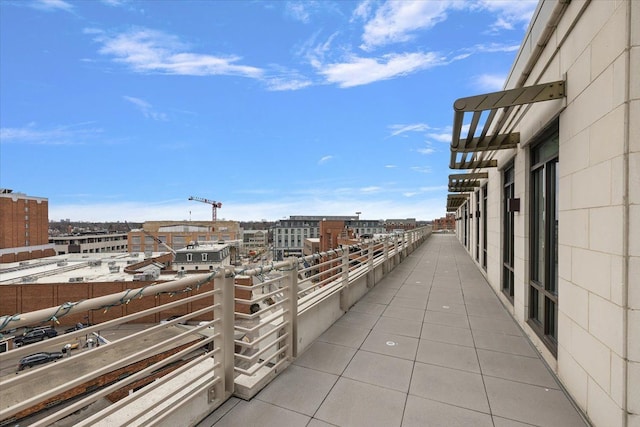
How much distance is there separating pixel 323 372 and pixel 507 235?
487 cm

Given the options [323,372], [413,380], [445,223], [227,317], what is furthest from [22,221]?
[445,223]

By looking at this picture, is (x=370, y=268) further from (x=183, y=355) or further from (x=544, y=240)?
(x=183, y=355)

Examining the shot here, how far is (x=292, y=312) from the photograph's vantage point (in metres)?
3.15

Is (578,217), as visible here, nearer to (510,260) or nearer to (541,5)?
(541,5)

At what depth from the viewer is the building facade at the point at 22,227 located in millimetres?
40562

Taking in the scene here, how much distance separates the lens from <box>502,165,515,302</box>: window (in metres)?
5.38

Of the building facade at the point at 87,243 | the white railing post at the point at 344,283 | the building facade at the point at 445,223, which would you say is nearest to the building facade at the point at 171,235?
the building facade at the point at 87,243

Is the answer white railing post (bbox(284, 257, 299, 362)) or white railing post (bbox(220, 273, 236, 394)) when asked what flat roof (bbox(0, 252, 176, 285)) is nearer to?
white railing post (bbox(284, 257, 299, 362))

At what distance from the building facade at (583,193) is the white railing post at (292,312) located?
8.75 ft

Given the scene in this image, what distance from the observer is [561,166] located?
111 inches

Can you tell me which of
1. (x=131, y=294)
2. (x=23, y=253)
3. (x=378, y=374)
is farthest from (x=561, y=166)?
(x=23, y=253)

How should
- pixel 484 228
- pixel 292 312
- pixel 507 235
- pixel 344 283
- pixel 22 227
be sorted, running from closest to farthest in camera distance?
1. pixel 292 312
2. pixel 344 283
3. pixel 507 235
4. pixel 484 228
5. pixel 22 227

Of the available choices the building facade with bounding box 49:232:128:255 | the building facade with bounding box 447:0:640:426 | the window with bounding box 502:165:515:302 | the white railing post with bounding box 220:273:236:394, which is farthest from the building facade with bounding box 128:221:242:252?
the building facade with bounding box 447:0:640:426

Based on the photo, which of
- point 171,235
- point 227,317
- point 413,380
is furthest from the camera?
point 171,235
